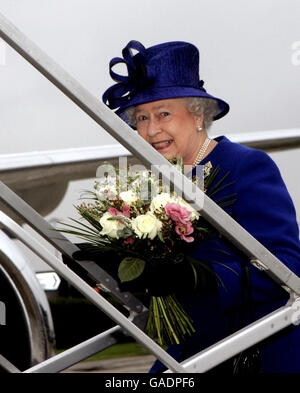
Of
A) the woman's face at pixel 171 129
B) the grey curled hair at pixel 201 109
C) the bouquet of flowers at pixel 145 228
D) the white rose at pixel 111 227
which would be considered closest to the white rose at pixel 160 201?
the bouquet of flowers at pixel 145 228

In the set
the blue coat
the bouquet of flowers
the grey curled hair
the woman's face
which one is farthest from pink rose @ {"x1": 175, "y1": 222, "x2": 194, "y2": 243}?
the grey curled hair

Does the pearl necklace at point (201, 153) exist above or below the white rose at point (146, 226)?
above

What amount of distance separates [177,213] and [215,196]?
1.04 ft

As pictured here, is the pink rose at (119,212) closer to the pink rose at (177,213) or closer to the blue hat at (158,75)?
the pink rose at (177,213)

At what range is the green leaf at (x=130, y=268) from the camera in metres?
1.39

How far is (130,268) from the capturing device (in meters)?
Answer: 1.41

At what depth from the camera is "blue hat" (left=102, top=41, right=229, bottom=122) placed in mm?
1869

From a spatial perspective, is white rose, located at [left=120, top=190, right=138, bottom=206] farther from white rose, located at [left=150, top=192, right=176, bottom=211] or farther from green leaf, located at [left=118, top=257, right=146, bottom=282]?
green leaf, located at [left=118, top=257, right=146, bottom=282]

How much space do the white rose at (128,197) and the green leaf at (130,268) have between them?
223mm

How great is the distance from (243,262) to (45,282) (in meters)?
2.60

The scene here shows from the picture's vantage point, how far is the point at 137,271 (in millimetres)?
1409

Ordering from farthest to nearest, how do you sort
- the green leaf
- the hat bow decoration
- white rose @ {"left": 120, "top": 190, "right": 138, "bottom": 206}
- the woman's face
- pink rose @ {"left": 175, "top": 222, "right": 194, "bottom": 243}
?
the woman's face → the hat bow decoration → white rose @ {"left": 120, "top": 190, "right": 138, "bottom": 206} → pink rose @ {"left": 175, "top": 222, "right": 194, "bottom": 243} → the green leaf

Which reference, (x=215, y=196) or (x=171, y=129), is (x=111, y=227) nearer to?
(x=215, y=196)

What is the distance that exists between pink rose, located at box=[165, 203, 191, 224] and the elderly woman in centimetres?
11
